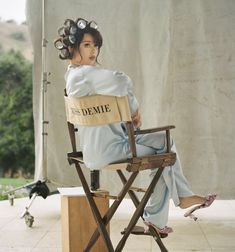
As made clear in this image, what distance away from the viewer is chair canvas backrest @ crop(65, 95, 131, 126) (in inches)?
81.7

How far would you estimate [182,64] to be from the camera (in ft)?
11.9

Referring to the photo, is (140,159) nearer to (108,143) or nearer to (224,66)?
(108,143)

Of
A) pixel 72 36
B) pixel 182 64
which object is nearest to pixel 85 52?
pixel 72 36

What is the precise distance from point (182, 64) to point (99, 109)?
5.43 ft

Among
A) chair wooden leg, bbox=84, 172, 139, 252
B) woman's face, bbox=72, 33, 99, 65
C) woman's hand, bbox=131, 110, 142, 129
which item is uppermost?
woman's face, bbox=72, 33, 99, 65

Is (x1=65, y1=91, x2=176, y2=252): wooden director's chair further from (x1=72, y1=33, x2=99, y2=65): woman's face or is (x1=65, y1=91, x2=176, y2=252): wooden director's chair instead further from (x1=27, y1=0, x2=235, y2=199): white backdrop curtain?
(x1=27, y1=0, x2=235, y2=199): white backdrop curtain

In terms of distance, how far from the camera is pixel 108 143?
2.27 m

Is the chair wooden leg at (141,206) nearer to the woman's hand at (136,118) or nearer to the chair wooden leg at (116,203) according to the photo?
the chair wooden leg at (116,203)

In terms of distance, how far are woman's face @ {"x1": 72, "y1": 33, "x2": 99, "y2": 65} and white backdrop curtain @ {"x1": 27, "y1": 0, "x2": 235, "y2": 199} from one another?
1.26 metres

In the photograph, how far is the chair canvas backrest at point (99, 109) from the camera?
208cm

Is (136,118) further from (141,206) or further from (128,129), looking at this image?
(141,206)

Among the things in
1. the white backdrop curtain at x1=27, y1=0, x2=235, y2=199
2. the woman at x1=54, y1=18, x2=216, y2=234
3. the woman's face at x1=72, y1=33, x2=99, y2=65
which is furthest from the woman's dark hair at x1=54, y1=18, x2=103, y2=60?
the white backdrop curtain at x1=27, y1=0, x2=235, y2=199

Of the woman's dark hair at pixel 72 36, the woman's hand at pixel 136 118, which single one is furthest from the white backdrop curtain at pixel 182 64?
the woman's hand at pixel 136 118

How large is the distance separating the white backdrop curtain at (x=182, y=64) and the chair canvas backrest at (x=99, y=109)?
151 centimetres
